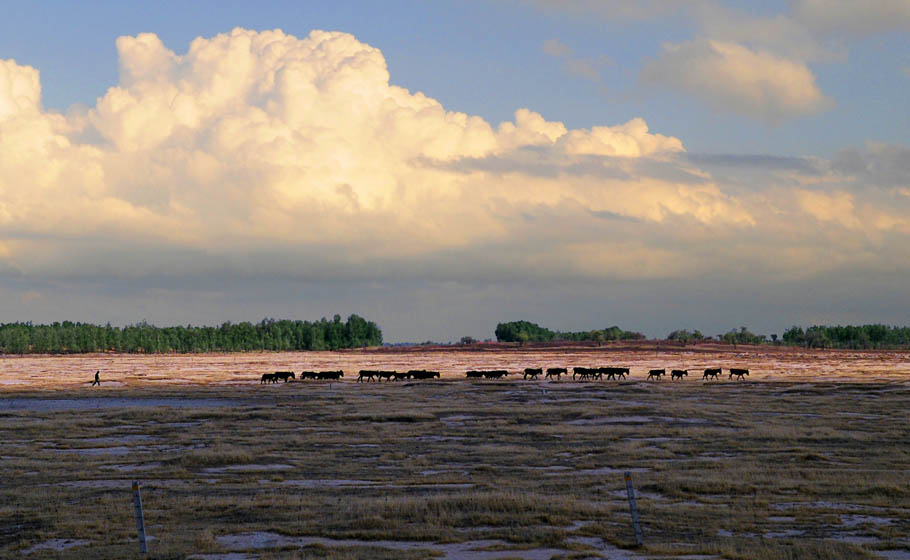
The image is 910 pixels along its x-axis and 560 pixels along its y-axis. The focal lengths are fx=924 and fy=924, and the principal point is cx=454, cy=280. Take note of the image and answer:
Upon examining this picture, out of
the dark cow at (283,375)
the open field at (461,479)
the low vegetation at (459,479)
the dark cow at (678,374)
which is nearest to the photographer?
the open field at (461,479)

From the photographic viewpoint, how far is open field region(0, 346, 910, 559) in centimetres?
1619

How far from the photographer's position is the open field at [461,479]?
1619 cm

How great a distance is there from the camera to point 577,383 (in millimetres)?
71562

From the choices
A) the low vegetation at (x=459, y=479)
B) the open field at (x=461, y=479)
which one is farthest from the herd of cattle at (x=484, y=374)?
the low vegetation at (x=459, y=479)

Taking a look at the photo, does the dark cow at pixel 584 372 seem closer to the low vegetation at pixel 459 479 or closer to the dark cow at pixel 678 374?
the dark cow at pixel 678 374

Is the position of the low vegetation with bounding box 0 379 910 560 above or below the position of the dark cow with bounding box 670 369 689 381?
below

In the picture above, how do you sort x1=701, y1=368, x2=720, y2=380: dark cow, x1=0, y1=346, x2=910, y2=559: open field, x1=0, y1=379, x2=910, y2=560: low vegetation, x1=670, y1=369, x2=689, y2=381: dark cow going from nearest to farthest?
x1=0, y1=346, x2=910, y2=559: open field, x1=0, y1=379, x2=910, y2=560: low vegetation, x1=701, y1=368, x2=720, y2=380: dark cow, x1=670, y1=369, x2=689, y2=381: dark cow

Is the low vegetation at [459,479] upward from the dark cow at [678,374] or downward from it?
downward

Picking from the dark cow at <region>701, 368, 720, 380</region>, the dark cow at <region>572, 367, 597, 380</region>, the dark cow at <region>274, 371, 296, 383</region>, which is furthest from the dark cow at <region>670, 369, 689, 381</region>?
the dark cow at <region>274, 371, 296, 383</region>

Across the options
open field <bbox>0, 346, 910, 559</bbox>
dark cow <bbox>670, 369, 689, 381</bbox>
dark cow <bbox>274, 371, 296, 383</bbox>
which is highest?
dark cow <bbox>274, 371, 296, 383</bbox>

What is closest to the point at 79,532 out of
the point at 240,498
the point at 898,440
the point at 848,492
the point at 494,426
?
the point at 240,498

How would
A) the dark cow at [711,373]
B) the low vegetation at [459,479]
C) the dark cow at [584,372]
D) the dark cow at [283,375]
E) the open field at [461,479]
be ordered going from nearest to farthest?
1. the open field at [461,479]
2. the low vegetation at [459,479]
3. the dark cow at [283,375]
4. the dark cow at [711,373]
5. the dark cow at [584,372]

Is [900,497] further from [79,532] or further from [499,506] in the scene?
[79,532]

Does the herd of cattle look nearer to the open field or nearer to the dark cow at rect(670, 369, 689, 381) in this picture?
the dark cow at rect(670, 369, 689, 381)
